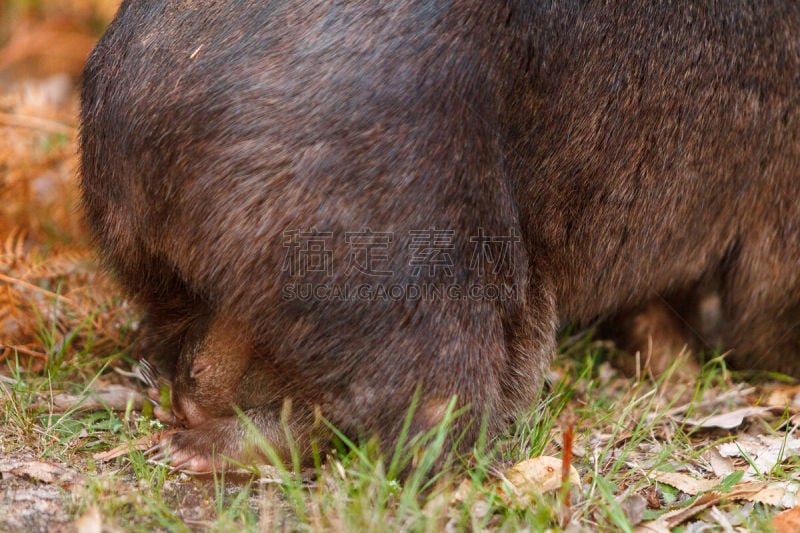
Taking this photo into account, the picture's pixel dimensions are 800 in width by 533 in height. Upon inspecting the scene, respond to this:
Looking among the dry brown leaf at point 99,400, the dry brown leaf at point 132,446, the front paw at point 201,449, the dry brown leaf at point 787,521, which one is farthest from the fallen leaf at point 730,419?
the dry brown leaf at point 99,400

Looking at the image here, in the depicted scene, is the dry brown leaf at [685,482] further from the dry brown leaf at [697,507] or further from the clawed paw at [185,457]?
the clawed paw at [185,457]

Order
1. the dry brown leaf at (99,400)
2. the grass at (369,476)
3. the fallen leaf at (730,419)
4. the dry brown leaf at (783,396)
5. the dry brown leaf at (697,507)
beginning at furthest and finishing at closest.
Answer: the dry brown leaf at (783,396) < the fallen leaf at (730,419) < the dry brown leaf at (99,400) < the dry brown leaf at (697,507) < the grass at (369,476)

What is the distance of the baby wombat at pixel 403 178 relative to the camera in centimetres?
242

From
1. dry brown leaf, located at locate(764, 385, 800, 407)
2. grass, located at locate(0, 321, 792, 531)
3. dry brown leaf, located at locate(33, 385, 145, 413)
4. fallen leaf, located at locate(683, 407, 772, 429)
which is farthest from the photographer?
dry brown leaf, located at locate(764, 385, 800, 407)

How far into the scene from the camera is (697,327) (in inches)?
146

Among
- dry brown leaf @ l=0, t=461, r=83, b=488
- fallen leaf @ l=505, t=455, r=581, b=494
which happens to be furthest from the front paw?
fallen leaf @ l=505, t=455, r=581, b=494

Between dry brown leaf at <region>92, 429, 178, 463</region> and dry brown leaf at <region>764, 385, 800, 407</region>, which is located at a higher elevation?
dry brown leaf at <region>92, 429, 178, 463</region>

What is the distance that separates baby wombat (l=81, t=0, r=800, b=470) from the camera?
7.95ft

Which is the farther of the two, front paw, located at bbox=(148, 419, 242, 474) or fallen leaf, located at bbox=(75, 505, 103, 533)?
front paw, located at bbox=(148, 419, 242, 474)

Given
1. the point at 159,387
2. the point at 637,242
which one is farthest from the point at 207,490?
the point at 637,242

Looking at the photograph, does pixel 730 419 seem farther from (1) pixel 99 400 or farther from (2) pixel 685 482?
(1) pixel 99 400

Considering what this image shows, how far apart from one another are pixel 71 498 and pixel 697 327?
2465 mm

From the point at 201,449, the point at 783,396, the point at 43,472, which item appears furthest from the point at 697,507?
the point at 43,472

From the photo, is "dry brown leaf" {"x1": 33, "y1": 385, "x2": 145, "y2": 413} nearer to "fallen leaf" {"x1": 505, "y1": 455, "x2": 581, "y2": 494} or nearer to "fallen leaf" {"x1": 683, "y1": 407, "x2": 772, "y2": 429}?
"fallen leaf" {"x1": 505, "y1": 455, "x2": 581, "y2": 494}
